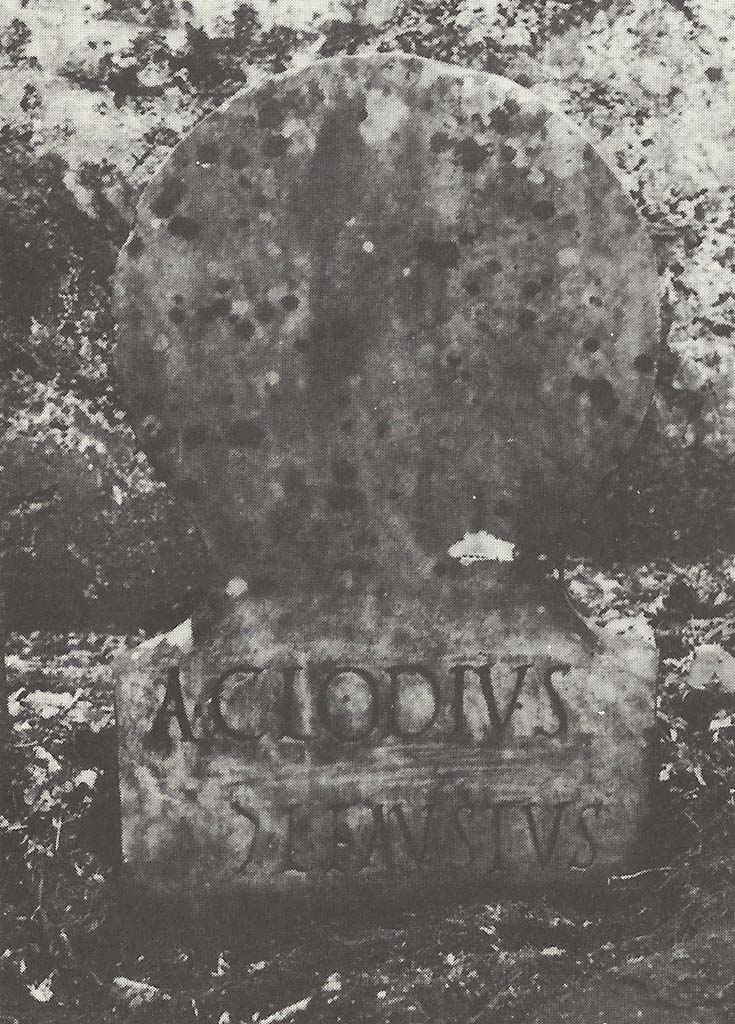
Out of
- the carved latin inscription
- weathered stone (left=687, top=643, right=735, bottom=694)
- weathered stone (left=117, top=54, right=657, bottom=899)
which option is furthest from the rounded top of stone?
weathered stone (left=687, top=643, right=735, bottom=694)

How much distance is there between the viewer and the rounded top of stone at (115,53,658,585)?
1138 mm

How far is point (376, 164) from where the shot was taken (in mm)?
1143

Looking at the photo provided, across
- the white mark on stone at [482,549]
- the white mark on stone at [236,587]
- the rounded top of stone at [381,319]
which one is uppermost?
the rounded top of stone at [381,319]

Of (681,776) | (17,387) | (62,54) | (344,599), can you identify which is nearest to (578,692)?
(681,776)

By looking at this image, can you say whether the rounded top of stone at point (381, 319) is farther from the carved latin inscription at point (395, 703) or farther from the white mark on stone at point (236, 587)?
the carved latin inscription at point (395, 703)

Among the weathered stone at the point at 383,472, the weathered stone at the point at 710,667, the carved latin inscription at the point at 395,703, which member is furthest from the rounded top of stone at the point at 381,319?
the weathered stone at the point at 710,667

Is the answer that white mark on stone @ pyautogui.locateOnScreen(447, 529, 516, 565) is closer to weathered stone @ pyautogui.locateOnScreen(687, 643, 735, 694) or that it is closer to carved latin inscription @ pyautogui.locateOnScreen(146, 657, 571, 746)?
carved latin inscription @ pyautogui.locateOnScreen(146, 657, 571, 746)

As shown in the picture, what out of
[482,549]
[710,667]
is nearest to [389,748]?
[482,549]

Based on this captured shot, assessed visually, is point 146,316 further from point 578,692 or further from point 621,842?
point 621,842

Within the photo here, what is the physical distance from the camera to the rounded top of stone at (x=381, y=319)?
3.73ft

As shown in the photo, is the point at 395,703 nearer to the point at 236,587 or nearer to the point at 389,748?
the point at 389,748

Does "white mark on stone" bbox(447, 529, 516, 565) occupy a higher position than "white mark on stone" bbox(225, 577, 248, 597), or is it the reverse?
"white mark on stone" bbox(447, 529, 516, 565)

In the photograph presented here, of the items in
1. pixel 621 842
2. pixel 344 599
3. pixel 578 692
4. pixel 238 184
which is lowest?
pixel 621 842

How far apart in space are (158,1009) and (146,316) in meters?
0.77
